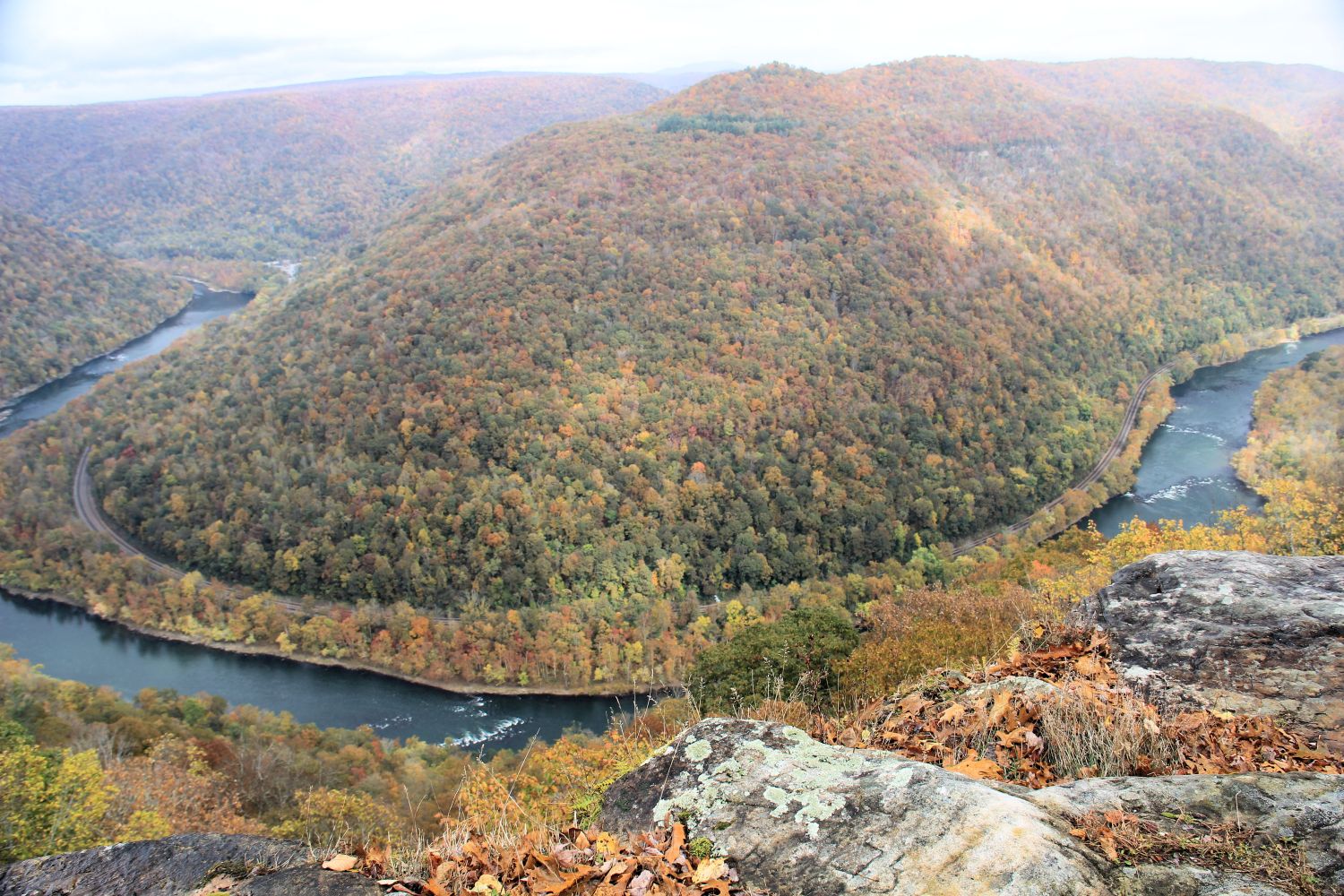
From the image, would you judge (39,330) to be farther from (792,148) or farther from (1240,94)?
(1240,94)

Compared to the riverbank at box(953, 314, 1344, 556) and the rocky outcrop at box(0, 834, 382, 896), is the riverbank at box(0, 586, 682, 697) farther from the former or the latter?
the rocky outcrop at box(0, 834, 382, 896)

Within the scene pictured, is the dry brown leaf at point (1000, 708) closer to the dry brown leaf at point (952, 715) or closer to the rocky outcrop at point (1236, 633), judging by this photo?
the dry brown leaf at point (952, 715)

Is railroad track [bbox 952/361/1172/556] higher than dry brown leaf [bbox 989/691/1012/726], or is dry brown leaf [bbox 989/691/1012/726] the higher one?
dry brown leaf [bbox 989/691/1012/726]

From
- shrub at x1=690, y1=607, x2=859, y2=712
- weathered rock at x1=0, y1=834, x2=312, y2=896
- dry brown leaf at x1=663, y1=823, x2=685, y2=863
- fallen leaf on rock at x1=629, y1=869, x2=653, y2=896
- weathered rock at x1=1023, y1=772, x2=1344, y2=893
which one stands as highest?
weathered rock at x1=1023, y1=772, x2=1344, y2=893

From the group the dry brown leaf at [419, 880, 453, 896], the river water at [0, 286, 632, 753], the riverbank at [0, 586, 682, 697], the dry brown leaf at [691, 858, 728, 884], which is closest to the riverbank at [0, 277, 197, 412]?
the river water at [0, 286, 632, 753]

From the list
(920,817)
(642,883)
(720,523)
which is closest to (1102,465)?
(720,523)

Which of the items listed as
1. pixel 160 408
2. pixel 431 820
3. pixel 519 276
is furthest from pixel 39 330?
pixel 431 820
